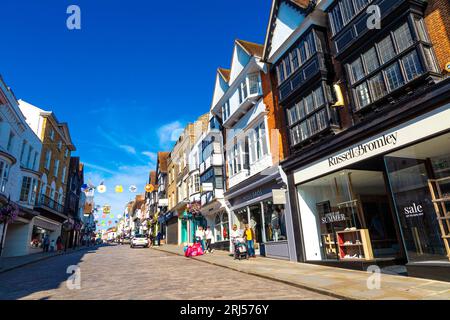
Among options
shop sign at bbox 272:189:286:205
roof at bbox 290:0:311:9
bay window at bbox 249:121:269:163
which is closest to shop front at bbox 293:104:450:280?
shop sign at bbox 272:189:286:205

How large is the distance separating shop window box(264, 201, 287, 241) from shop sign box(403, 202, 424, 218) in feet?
21.0

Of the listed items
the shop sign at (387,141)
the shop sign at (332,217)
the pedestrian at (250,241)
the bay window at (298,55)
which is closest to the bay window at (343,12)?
the bay window at (298,55)

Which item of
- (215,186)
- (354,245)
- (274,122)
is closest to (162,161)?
(215,186)

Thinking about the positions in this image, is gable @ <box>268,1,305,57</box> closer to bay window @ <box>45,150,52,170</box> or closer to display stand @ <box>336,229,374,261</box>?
display stand @ <box>336,229,374,261</box>

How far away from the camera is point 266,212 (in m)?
16.2

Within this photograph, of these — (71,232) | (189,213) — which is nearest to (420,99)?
(189,213)

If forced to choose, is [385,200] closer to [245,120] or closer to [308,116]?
[308,116]

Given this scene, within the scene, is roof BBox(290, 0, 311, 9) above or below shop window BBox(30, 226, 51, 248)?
above

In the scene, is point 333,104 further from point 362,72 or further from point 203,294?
point 203,294

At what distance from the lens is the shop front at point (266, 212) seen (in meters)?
14.6

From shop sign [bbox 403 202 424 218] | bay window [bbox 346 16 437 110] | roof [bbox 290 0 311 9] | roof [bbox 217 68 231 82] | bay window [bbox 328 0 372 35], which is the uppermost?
roof [bbox 217 68 231 82]

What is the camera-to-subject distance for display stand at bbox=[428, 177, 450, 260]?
7.95 m
